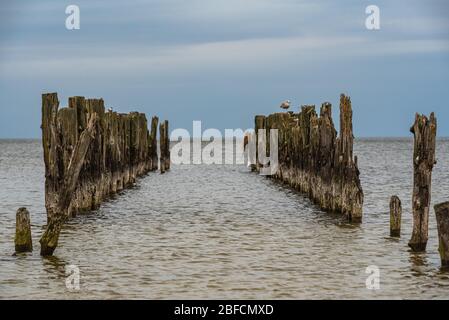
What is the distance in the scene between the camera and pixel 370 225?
1798cm

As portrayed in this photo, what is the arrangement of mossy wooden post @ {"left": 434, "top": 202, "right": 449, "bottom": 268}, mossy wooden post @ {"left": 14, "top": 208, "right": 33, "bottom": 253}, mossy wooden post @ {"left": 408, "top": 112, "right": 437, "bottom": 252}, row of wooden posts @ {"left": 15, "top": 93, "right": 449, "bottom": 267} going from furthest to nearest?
mossy wooden post @ {"left": 14, "top": 208, "right": 33, "bottom": 253} → row of wooden posts @ {"left": 15, "top": 93, "right": 449, "bottom": 267} → mossy wooden post @ {"left": 408, "top": 112, "right": 437, "bottom": 252} → mossy wooden post @ {"left": 434, "top": 202, "right": 449, "bottom": 268}

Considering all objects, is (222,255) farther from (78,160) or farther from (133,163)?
(133,163)

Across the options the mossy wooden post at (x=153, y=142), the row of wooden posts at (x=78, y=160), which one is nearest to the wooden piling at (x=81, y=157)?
the row of wooden posts at (x=78, y=160)

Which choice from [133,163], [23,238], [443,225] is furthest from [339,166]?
[133,163]

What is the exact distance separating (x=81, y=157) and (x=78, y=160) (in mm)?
71

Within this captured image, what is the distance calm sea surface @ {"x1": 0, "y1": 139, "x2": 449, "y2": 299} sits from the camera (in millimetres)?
11266

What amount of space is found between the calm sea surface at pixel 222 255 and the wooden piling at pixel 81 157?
0.53 metres

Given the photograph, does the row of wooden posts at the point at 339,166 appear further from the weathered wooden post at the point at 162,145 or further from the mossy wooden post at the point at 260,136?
the weathered wooden post at the point at 162,145

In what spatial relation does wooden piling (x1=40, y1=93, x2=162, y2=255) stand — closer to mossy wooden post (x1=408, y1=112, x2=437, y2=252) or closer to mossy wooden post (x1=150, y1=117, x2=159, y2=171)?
mossy wooden post (x1=408, y1=112, x2=437, y2=252)

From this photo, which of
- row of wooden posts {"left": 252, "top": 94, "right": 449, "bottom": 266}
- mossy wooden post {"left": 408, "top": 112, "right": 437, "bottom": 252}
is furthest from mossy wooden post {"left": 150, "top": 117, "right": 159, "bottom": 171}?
mossy wooden post {"left": 408, "top": 112, "right": 437, "bottom": 252}

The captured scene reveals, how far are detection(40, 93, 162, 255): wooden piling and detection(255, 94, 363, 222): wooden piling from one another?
4.97 metres

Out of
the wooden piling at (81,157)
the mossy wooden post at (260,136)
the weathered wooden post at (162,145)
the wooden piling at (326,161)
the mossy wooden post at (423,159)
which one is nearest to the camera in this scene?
the mossy wooden post at (423,159)

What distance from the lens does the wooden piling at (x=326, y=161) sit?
17375mm
